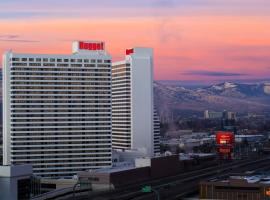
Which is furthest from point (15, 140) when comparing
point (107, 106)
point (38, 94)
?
point (107, 106)

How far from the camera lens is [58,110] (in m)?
124

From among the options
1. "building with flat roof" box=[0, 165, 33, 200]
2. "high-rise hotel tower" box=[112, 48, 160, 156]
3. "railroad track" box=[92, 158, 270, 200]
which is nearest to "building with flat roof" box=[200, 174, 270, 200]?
"railroad track" box=[92, 158, 270, 200]

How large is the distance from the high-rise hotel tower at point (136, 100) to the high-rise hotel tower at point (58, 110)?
28014mm

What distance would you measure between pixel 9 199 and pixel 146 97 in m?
74.3

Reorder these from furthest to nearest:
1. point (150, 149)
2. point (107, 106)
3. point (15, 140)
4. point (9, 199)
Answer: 1. point (150, 149)
2. point (107, 106)
3. point (15, 140)
4. point (9, 199)

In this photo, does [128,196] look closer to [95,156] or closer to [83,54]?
[95,156]

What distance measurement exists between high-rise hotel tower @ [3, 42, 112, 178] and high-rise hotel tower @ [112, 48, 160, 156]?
1103 inches

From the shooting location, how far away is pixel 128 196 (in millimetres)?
99438

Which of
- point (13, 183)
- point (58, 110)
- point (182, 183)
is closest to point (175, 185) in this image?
point (182, 183)

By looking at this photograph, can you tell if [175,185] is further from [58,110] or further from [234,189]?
[58,110]

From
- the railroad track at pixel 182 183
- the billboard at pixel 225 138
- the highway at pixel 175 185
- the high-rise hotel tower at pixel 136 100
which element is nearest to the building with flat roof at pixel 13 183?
the highway at pixel 175 185

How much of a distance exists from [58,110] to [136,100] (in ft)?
119

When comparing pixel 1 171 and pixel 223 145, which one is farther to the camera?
pixel 223 145

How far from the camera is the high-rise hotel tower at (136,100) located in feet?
513
